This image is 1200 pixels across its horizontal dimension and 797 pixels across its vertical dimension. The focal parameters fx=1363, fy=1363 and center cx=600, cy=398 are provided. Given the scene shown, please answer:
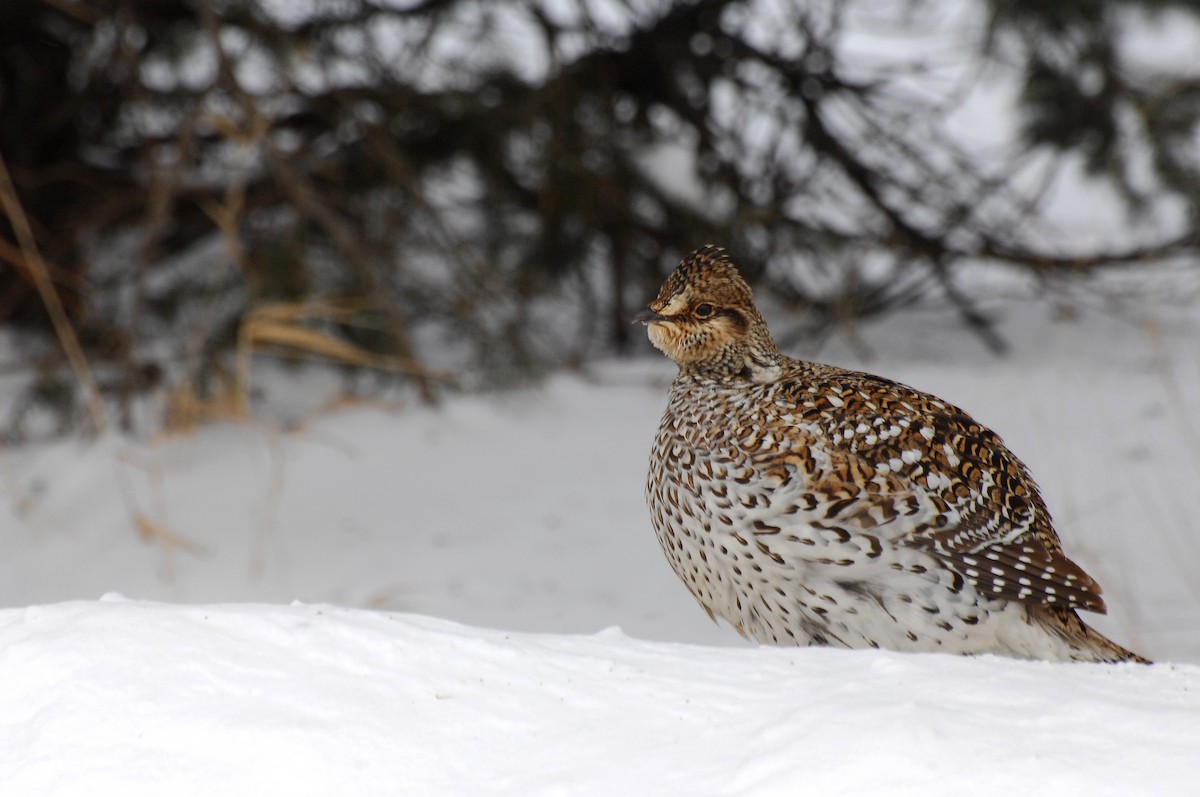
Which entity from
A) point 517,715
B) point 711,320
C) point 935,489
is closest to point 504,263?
point 711,320

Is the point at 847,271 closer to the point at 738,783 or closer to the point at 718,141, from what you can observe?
the point at 718,141

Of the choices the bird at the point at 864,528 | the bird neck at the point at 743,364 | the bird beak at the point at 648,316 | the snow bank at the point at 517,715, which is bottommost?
the snow bank at the point at 517,715

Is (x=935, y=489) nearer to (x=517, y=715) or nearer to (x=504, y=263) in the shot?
(x=517, y=715)

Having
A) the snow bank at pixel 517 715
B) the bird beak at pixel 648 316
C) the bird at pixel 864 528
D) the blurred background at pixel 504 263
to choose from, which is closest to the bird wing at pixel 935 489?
the bird at pixel 864 528

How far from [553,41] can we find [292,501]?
2.15 meters

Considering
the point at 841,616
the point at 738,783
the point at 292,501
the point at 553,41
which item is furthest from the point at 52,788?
the point at 553,41

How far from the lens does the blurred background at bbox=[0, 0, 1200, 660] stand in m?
4.79

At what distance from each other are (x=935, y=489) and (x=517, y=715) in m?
1.13

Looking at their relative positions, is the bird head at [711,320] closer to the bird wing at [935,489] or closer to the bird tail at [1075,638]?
the bird wing at [935,489]

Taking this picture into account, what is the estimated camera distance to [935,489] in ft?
8.60

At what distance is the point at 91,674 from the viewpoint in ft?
6.04

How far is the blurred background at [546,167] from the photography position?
210 inches

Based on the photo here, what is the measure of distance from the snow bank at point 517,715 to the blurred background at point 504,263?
242 centimetres

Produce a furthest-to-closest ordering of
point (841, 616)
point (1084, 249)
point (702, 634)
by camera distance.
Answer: point (1084, 249), point (702, 634), point (841, 616)
